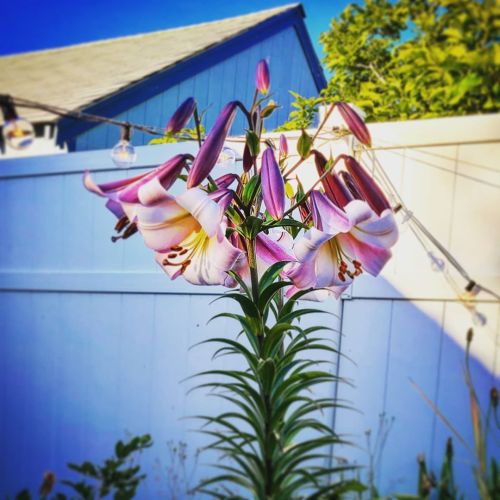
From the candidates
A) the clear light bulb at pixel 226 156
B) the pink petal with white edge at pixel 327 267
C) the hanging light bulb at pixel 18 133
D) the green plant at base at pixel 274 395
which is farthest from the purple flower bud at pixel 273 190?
the hanging light bulb at pixel 18 133

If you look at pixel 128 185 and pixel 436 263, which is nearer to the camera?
pixel 128 185

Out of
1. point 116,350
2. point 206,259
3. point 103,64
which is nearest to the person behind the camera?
point 206,259

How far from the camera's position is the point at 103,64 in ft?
11.0

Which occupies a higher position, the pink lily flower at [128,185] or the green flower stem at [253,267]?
the pink lily flower at [128,185]

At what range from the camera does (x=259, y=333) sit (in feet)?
3.68

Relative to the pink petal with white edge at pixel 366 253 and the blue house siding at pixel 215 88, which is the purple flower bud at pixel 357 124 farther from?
the blue house siding at pixel 215 88

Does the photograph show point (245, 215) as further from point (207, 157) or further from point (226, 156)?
point (226, 156)

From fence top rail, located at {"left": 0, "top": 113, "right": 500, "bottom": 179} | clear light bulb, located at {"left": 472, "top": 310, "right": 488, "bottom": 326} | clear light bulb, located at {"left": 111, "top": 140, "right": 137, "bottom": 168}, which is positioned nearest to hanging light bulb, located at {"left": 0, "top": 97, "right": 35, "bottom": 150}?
clear light bulb, located at {"left": 111, "top": 140, "right": 137, "bottom": 168}

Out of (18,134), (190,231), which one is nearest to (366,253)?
(190,231)

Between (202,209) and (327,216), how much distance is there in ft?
0.67

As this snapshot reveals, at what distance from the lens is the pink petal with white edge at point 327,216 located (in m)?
0.83

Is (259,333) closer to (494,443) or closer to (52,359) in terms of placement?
(494,443)

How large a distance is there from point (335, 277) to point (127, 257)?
1306 millimetres

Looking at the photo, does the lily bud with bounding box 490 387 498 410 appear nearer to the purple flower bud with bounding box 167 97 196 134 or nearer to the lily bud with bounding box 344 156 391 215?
the lily bud with bounding box 344 156 391 215
